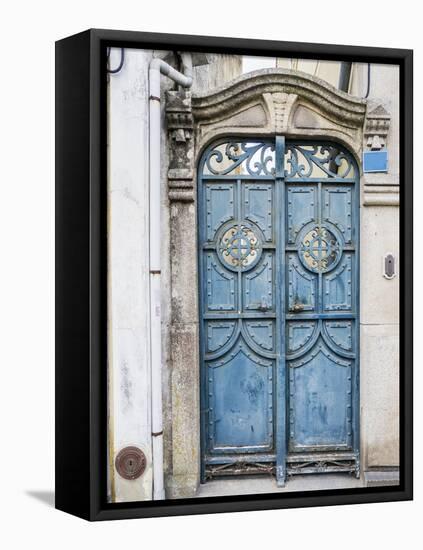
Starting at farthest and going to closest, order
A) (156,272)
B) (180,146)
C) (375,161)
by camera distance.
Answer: (375,161), (180,146), (156,272)

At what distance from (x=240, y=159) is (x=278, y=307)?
1.08 metres

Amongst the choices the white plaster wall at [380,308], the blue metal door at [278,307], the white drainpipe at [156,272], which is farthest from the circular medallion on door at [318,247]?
the white drainpipe at [156,272]

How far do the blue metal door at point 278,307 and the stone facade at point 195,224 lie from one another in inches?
3.9

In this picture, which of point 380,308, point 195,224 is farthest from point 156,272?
point 380,308

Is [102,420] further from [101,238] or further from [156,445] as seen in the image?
[101,238]

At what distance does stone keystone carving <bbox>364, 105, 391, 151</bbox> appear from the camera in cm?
927

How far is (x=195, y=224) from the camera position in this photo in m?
8.97

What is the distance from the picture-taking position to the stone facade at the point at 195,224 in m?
8.82

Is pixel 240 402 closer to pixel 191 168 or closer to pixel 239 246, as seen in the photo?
pixel 239 246

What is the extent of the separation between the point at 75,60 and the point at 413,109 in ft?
8.20

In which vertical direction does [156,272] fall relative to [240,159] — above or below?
below

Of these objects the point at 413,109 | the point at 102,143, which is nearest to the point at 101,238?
the point at 102,143

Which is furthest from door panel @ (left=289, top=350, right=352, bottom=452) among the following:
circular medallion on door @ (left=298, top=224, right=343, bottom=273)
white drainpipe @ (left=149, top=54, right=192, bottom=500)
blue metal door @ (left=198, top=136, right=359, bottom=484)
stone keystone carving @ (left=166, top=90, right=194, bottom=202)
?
stone keystone carving @ (left=166, top=90, right=194, bottom=202)

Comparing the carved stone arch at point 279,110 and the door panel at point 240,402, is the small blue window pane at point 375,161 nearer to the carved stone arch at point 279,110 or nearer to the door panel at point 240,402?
the carved stone arch at point 279,110
